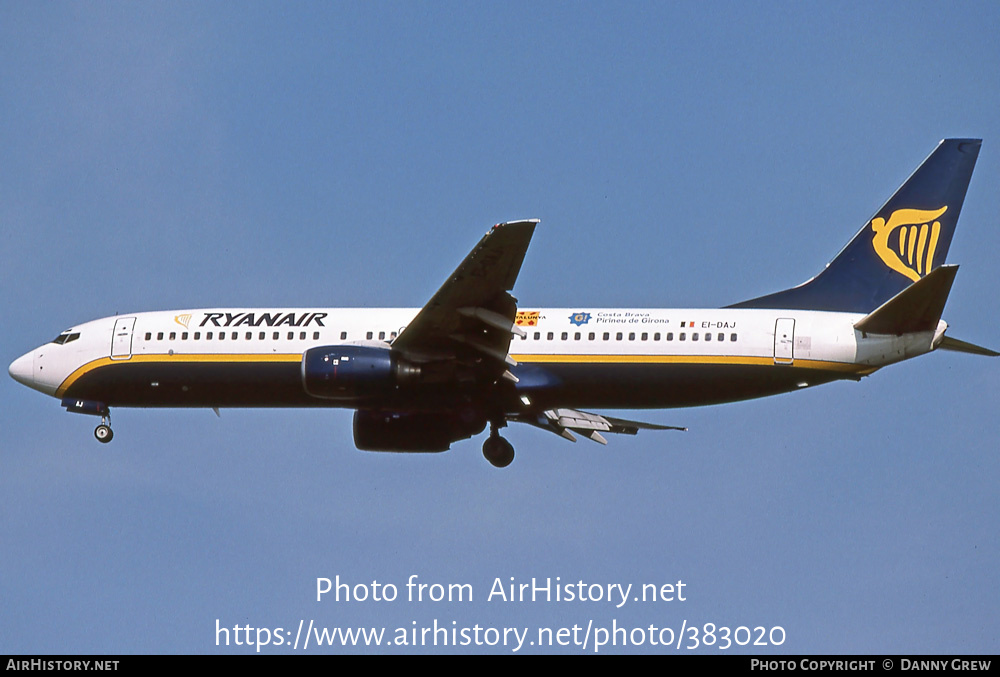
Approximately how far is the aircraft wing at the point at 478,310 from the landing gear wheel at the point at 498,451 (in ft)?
11.0

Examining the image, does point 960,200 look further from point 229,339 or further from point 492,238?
point 229,339

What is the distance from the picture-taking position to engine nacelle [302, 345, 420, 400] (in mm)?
42469

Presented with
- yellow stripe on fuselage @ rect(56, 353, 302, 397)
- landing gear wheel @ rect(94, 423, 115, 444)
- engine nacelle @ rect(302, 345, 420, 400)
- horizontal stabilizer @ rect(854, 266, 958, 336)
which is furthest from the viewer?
landing gear wheel @ rect(94, 423, 115, 444)

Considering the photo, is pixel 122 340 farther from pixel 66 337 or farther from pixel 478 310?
pixel 478 310

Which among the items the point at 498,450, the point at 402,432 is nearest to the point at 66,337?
the point at 402,432

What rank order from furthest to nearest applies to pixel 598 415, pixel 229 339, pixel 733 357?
pixel 598 415 < pixel 229 339 < pixel 733 357

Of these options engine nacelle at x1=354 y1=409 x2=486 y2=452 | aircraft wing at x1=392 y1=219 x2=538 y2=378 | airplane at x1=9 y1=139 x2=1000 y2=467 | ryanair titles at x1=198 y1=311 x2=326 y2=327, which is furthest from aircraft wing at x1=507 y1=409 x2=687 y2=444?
ryanair titles at x1=198 y1=311 x2=326 y2=327

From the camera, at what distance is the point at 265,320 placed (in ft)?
150

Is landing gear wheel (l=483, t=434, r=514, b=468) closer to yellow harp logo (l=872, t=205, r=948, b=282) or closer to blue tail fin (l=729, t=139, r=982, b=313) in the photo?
blue tail fin (l=729, t=139, r=982, b=313)

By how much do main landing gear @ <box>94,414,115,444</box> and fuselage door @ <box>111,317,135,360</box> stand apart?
2062 millimetres
